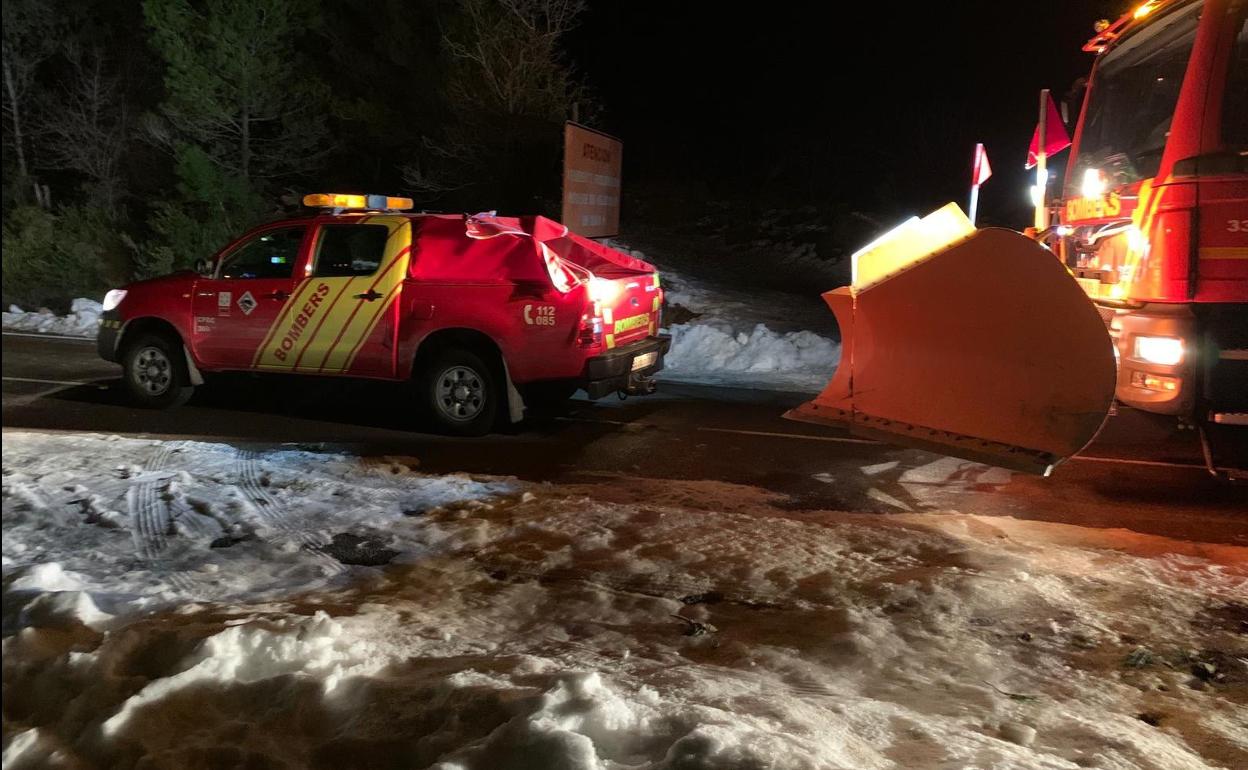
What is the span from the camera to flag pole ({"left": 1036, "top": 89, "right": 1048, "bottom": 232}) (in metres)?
7.24

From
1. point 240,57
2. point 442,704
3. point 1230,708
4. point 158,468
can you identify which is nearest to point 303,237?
point 158,468

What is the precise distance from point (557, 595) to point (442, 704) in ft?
5.25

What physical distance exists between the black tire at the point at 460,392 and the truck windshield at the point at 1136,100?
507 centimetres

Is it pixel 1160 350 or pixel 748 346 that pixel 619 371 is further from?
pixel 748 346

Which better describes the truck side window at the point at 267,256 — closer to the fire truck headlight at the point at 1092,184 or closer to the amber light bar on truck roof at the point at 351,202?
the amber light bar on truck roof at the point at 351,202

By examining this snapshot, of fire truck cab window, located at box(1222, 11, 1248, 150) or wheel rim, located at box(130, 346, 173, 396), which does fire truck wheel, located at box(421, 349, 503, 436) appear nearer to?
wheel rim, located at box(130, 346, 173, 396)

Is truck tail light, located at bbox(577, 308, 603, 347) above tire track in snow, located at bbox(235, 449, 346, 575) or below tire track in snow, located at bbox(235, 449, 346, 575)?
above

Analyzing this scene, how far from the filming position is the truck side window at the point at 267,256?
8727mm

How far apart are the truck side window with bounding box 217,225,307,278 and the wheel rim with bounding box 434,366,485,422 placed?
1768 mm

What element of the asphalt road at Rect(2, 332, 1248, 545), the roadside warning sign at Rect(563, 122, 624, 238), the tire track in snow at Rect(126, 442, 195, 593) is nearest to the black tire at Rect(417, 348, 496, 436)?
the asphalt road at Rect(2, 332, 1248, 545)

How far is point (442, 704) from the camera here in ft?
10.1

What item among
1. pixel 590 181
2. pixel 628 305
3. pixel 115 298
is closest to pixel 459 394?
pixel 628 305

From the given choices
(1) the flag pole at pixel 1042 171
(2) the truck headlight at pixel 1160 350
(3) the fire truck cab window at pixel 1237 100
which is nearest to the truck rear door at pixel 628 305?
(1) the flag pole at pixel 1042 171

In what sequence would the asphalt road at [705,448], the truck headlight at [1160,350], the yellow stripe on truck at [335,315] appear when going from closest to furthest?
the truck headlight at [1160,350] < the asphalt road at [705,448] < the yellow stripe on truck at [335,315]
